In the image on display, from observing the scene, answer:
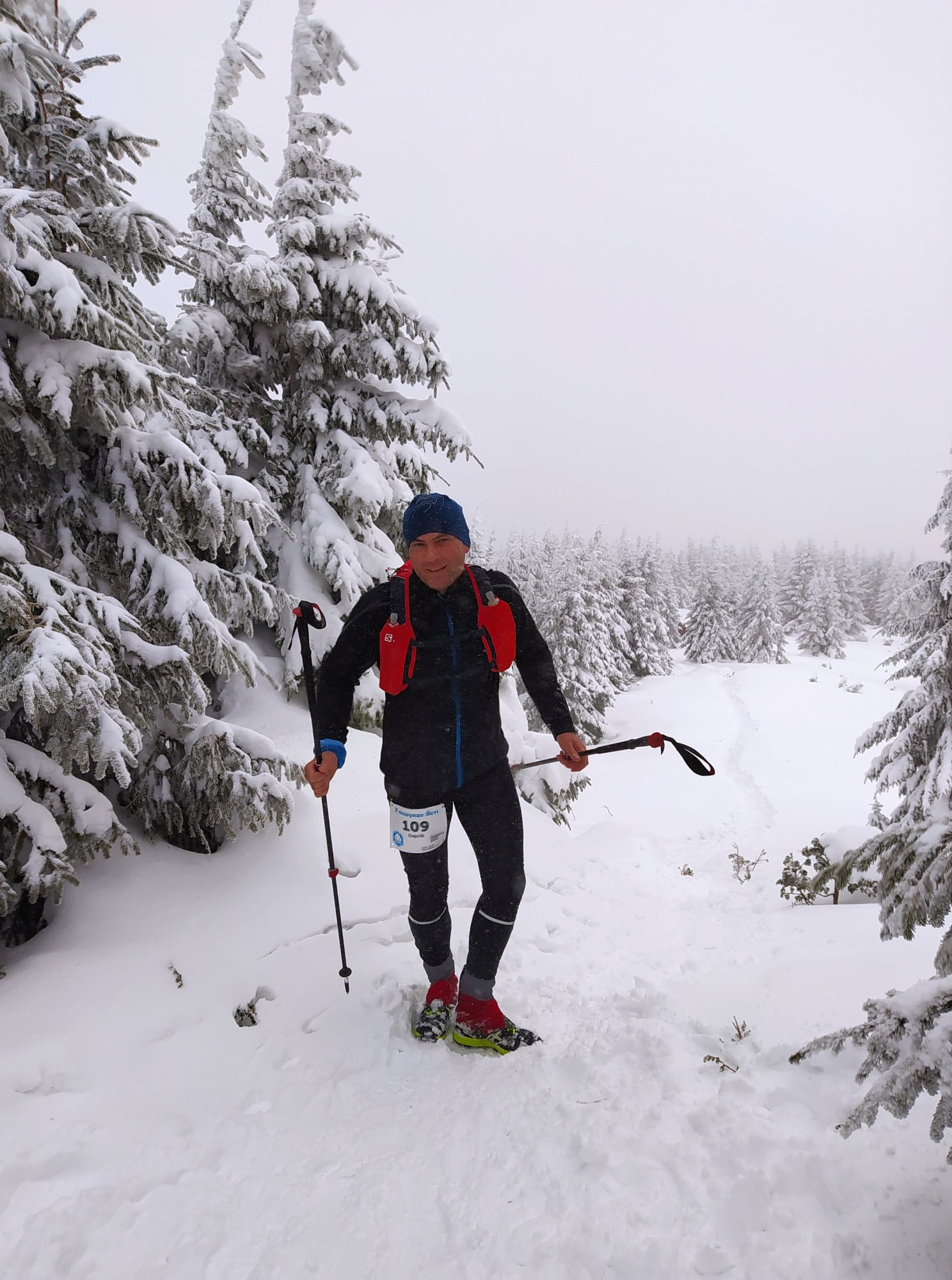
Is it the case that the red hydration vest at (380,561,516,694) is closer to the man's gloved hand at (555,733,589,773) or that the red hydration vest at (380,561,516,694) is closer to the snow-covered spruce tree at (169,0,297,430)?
the man's gloved hand at (555,733,589,773)

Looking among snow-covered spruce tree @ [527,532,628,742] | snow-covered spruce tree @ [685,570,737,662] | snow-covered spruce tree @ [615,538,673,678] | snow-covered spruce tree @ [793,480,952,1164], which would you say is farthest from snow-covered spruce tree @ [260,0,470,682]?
snow-covered spruce tree @ [685,570,737,662]

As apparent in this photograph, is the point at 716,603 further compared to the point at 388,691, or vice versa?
the point at 716,603

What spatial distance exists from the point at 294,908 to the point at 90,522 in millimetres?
3347

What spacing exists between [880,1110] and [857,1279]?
0.90 metres

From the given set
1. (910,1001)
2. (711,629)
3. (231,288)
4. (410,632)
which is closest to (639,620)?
(711,629)

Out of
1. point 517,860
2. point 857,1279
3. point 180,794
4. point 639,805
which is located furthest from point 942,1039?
point 639,805

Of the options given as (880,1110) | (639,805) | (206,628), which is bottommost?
(639,805)

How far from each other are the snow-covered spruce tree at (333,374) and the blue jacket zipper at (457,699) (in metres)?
4.62

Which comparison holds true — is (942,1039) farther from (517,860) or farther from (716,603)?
(716,603)

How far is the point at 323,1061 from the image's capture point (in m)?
3.36

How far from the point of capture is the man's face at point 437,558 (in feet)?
10.8

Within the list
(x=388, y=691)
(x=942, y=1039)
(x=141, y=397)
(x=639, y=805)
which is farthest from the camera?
(x=639, y=805)

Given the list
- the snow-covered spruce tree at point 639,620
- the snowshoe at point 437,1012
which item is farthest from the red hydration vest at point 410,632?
the snow-covered spruce tree at point 639,620

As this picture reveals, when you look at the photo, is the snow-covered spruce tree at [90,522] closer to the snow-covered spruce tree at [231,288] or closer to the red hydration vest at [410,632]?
the red hydration vest at [410,632]
